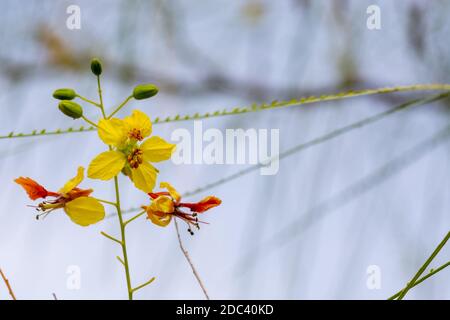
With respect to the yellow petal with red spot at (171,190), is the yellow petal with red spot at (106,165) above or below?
above

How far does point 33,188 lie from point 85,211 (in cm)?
2

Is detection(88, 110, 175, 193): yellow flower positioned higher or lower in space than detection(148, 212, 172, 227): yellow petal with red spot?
higher

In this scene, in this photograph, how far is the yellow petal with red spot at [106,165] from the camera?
8.3 inches

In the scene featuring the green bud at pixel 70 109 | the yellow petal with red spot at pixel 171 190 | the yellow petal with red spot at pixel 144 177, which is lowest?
the yellow petal with red spot at pixel 171 190

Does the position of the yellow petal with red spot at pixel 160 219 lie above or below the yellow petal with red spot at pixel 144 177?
below

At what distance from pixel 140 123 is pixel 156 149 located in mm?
11

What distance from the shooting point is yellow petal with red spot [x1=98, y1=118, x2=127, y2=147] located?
0.72 feet

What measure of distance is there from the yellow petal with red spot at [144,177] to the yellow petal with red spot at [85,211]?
0.02 m

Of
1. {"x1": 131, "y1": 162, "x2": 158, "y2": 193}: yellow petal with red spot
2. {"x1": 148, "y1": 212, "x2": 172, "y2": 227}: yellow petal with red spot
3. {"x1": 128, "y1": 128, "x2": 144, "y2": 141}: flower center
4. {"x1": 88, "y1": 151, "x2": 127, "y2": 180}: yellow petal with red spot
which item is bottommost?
{"x1": 148, "y1": 212, "x2": 172, "y2": 227}: yellow petal with red spot

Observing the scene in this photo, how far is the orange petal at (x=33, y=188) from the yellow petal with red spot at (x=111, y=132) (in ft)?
0.10

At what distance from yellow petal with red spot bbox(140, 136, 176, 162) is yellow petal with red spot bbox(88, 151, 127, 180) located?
1 cm

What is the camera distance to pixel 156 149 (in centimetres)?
23

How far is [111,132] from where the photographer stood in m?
0.22
